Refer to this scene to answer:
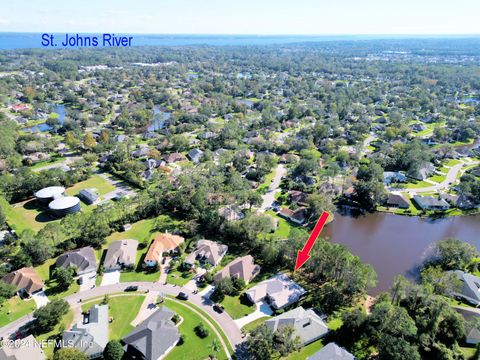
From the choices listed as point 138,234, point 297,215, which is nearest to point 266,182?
point 297,215

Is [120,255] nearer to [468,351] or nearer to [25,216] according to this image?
[25,216]

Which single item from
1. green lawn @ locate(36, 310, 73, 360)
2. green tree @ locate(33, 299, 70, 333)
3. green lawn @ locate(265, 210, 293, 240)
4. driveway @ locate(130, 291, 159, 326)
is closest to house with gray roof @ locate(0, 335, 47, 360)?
green lawn @ locate(36, 310, 73, 360)

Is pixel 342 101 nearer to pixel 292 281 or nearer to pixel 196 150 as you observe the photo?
pixel 196 150

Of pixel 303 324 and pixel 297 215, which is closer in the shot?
pixel 303 324

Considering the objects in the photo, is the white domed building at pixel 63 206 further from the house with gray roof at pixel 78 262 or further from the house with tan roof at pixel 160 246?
the house with tan roof at pixel 160 246

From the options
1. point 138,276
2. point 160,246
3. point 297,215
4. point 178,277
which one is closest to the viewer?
point 178,277

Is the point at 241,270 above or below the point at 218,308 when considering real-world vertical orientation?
above

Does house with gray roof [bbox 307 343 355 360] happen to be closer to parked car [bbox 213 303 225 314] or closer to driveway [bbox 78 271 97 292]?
parked car [bbox 213 303 225 314]

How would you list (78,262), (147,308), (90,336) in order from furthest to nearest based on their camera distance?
(78,262), (147,308), (90,336)
